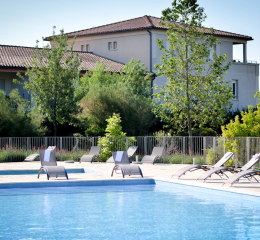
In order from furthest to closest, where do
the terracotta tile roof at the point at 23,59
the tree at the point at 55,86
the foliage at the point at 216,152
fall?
the terracotta tile roof at the point at 23,59 → the tree at the point at 55,86 → the foliage at the point at 216,152

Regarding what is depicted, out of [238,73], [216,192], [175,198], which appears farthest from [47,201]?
[238,73]

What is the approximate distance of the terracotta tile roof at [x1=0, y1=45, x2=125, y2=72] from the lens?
32.3 meters

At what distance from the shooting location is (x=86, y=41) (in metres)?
40.2

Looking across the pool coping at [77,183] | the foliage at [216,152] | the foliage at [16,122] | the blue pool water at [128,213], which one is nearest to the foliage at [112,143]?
the foliage at [216,152]

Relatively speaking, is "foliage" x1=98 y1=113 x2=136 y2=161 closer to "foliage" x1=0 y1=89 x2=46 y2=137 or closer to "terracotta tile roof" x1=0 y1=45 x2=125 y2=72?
"foliage" x1=0 y1=89 x2=46 y2=137

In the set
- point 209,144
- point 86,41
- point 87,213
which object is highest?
point 86,41

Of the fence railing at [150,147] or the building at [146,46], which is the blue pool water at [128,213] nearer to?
the fence railing at [150,147]

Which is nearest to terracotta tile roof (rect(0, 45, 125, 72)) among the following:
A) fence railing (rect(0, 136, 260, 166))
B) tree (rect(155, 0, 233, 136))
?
fence railing (rect(0, 136, 260, 166))

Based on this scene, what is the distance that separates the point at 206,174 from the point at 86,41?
98.0 feet

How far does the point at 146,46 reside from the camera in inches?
1345

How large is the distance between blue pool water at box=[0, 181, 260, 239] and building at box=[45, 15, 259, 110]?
2260 cm

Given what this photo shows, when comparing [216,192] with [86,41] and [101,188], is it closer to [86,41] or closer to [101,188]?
[101,188]

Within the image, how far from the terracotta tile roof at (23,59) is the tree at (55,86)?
805cm

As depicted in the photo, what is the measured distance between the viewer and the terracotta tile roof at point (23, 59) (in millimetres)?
32281
